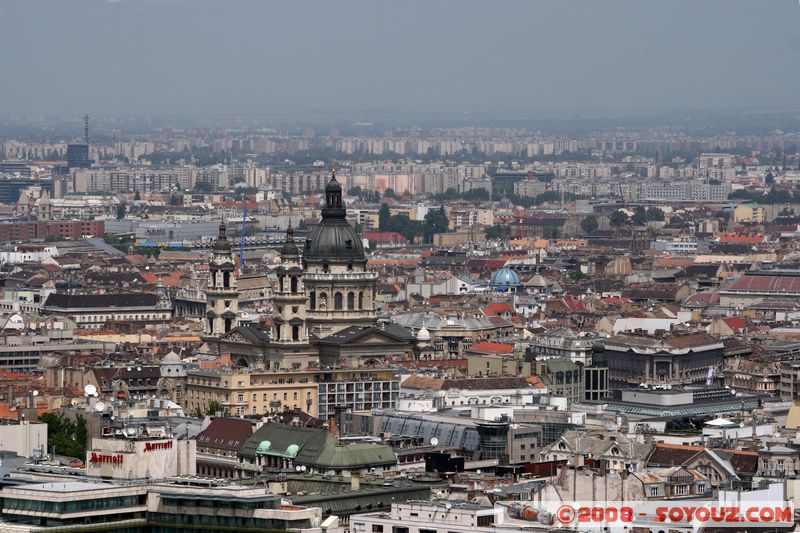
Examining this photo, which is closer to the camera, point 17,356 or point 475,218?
point 17,356

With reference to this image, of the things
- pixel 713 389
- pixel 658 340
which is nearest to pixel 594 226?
pixel 658 340

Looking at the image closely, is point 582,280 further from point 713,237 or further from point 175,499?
point 175,499

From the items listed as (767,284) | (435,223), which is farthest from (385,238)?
(767,284)

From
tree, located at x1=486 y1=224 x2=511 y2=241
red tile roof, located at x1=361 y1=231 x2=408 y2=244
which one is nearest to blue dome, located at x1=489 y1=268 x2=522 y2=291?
red tile roof, located at x1=361 y1=231 x2=408 y2=244

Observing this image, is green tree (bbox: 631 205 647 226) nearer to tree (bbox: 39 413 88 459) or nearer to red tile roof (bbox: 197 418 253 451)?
tree (bbox: 39 413 88 459)

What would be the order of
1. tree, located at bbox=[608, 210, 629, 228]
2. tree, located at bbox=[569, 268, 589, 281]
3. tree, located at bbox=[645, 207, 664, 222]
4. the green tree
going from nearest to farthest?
tree, located at bbox=[569, 268, 589, 281] → tree, located at bbox=[608, 210, 629, 228] → the green tree → tree, located at bbox=[645, 207, 664, 222]

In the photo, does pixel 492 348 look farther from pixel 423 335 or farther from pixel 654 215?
pixel 654 215

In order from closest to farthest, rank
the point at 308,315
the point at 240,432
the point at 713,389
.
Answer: the point at 240,432 → the point at 713,389 → the point at 308,315
